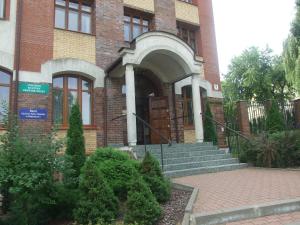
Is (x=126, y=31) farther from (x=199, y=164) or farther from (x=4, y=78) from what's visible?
(x=199, y=164)

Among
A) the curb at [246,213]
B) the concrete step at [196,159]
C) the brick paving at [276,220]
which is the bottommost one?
the brick paving at [276,220]

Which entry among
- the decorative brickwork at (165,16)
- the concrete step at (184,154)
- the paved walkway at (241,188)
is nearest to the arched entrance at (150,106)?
the concrete step at (184,154)

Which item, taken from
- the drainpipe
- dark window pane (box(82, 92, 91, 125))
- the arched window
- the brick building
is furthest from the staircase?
the drainpipe

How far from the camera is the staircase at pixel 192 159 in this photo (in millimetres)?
9859

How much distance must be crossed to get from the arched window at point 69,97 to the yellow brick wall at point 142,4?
4068 millimetres

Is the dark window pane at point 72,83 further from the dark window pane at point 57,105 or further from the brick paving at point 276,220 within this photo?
the brick paving at point 276,220

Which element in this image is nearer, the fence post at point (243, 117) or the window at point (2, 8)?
the window at point (2, 8)

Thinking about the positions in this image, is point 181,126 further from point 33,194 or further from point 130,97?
point 33,194

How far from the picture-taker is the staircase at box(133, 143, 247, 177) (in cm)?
986

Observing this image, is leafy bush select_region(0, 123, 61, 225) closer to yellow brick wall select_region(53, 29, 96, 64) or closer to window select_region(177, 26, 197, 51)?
yellow brick wall select_region(53, 29, 96, 64)

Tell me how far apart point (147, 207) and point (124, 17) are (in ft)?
32.8

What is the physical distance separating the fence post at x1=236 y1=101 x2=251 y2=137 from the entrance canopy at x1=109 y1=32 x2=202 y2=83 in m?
3.88

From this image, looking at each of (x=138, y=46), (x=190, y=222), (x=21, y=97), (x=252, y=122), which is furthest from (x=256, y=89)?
(x=190, y=222)

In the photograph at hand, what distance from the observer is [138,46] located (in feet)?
36.8
